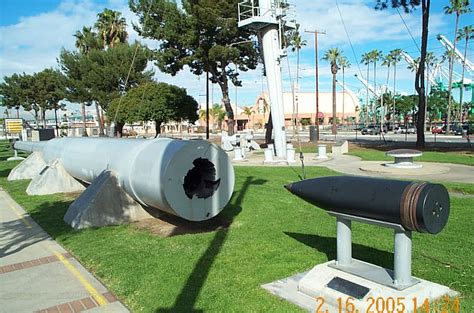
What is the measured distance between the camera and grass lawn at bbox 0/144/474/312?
15.3 ft

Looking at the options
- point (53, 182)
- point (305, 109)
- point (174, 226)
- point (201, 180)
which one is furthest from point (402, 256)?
point (305, 109)

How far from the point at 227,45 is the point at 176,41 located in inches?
166

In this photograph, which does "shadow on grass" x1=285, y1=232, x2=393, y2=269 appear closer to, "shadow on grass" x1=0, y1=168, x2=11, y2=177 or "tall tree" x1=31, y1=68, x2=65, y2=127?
"shadow on grass" x1=0, y1=168, x2=11, y2=177

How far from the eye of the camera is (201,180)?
7.71m

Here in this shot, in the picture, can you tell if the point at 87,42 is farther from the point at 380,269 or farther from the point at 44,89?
the point at 380,269

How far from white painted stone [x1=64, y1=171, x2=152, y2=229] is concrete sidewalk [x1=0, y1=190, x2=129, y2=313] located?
69 cm

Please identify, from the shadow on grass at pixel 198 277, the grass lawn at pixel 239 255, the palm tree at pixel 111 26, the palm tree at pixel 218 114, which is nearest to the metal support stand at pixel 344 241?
the grass lawn at pixel 239 255

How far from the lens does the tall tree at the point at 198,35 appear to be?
102 feet

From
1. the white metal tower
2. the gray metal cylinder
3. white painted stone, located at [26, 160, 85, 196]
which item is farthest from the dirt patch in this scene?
the white metal tower

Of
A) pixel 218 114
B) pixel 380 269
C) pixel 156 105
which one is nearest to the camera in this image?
pixel 380 269

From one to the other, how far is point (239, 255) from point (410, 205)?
286cm

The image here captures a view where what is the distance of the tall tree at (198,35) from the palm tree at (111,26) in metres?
18.3

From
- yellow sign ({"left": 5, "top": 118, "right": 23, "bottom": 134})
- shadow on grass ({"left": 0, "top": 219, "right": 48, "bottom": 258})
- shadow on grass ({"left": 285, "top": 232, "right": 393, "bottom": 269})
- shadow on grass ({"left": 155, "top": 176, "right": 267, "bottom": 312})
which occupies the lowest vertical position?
shadow on grass ({"left": 0, "top": 219, "right": 48, "bottom": 258})

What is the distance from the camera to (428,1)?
25.8 metres
